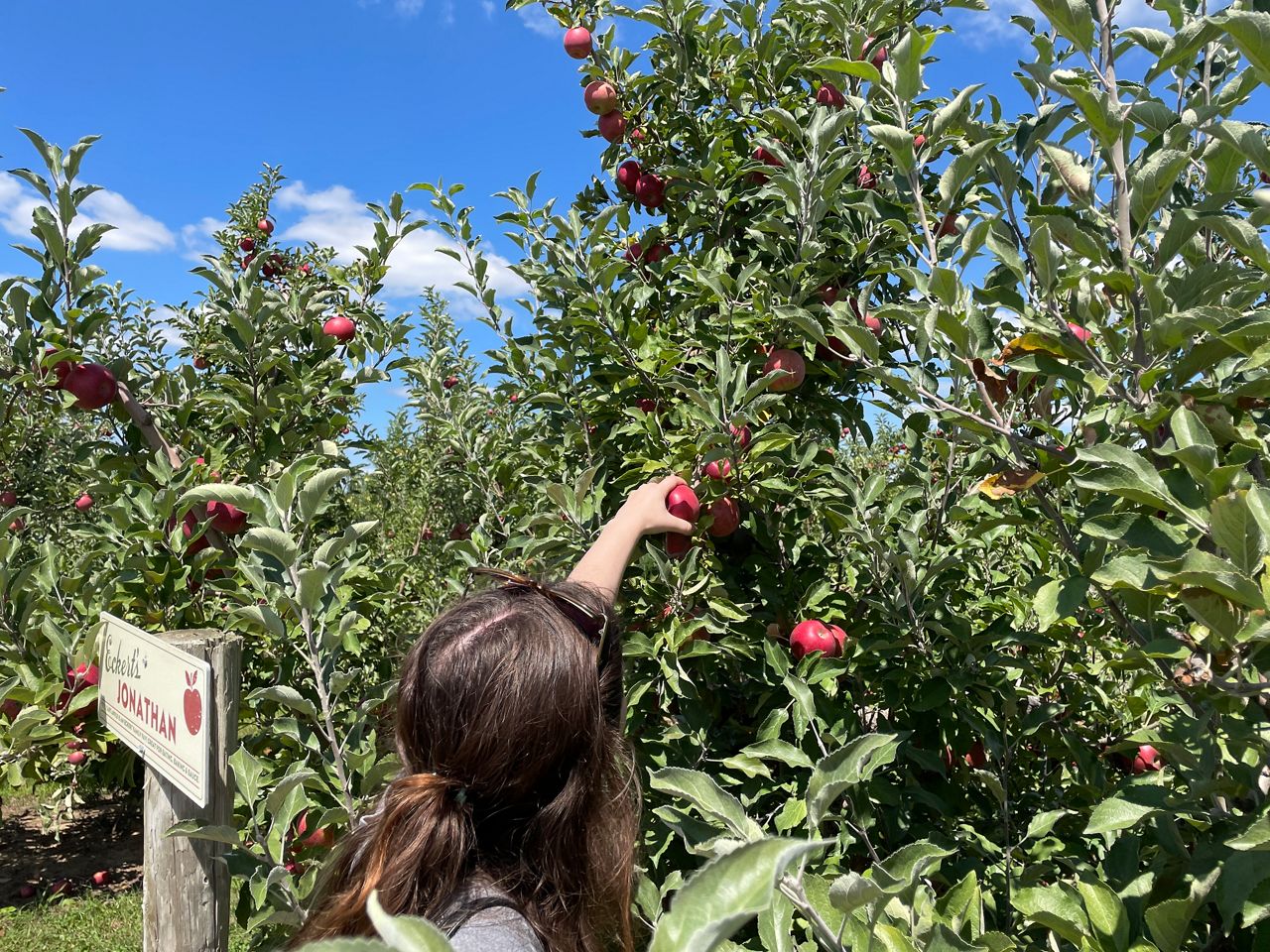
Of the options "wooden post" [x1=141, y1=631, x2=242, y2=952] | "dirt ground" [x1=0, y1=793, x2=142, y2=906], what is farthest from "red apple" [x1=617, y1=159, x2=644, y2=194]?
"dirt ground" [x1=0, y1=793, x2=142, y2=906]

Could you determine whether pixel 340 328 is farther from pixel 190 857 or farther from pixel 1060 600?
pixel 1060 600

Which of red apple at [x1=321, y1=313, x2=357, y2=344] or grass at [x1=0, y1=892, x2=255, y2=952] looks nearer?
red apple at [x1=321, y1=313, x2=357, y2=344]

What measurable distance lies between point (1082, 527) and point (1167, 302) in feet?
1.06

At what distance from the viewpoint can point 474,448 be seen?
3.31 m

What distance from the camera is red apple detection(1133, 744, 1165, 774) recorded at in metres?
2.20

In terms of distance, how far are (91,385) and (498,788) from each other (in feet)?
6.48

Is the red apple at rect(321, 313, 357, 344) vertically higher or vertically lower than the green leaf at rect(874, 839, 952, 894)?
higher

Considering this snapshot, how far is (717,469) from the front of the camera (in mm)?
1985

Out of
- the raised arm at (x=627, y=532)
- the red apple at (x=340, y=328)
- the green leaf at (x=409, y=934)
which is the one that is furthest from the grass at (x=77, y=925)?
the green leaf at (x=409, y=934)

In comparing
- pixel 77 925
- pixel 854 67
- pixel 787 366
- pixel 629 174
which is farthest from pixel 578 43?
pixel 77 925

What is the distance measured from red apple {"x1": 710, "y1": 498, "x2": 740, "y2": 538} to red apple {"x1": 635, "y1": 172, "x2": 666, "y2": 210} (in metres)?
1.24

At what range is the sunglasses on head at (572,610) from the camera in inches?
51.3

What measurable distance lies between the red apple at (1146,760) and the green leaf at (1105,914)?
1250mm

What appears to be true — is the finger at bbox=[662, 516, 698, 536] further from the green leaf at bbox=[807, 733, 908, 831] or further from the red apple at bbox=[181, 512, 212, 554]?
the red apple at bbox=[181, 512, 212, 554]
